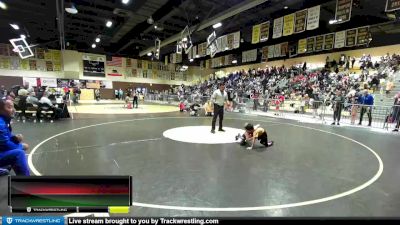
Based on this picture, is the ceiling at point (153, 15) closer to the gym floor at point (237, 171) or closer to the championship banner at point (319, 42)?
the championship banner at point (319, 42)

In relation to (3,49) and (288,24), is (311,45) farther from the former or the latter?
(3,49)

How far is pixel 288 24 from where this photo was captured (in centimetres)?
1296

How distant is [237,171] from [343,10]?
410 inches

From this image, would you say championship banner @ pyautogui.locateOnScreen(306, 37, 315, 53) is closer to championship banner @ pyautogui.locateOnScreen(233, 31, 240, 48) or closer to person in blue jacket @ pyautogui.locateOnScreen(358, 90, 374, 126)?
championship banner @ pyautogui.locateOnScreen(233, 31, 240, 48)

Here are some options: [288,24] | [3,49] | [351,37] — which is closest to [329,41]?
[351,37]

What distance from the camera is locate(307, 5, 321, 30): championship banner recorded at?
11.5m

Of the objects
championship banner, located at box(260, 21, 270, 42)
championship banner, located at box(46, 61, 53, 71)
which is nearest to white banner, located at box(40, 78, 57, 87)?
championship banner, located at box(46, 61, 53, 71)

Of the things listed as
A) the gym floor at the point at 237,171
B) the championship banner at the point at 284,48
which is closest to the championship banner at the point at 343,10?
the gym floor at the point at 237,171

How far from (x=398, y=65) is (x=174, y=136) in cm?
1912

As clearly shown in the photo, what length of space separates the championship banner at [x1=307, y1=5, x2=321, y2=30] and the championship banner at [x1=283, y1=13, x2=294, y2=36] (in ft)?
3.19

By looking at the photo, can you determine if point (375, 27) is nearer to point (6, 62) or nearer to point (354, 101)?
point (354, 101)

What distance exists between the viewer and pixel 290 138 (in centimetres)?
815

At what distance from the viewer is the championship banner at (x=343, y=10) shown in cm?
1076

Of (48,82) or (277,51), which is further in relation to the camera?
(48,82)
